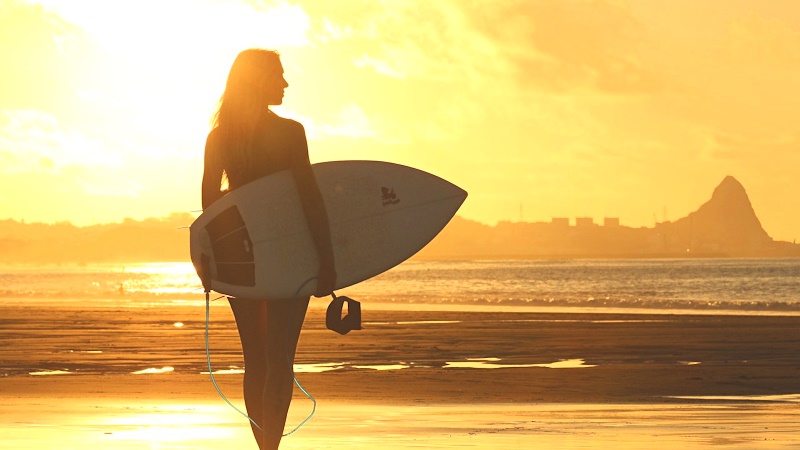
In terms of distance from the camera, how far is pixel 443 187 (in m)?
6.80

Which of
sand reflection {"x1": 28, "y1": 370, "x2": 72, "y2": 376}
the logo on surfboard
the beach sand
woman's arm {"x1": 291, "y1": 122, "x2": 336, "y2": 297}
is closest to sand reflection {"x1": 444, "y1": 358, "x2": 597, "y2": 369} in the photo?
the beach sand

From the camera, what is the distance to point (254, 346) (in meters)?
5.50

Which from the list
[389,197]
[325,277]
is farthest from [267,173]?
[389,197]

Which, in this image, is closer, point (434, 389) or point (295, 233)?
point (295, 233)

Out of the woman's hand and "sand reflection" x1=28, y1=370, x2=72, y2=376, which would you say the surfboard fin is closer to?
the woman's hand

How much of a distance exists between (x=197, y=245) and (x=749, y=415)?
4.89 meters

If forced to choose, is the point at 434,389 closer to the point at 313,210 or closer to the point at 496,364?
the point at 496,364

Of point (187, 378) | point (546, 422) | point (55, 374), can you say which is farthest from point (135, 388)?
point (546, 422)

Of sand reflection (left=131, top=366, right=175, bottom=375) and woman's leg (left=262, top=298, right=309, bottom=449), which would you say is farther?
sand reflection (left=131, top=366, right=175, bottom=375)

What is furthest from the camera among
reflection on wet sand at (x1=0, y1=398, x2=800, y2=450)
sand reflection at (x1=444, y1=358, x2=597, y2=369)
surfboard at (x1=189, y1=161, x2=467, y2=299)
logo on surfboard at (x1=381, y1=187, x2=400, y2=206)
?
sand reflection at (x1=444, y1=358, x2=597, y2=369)

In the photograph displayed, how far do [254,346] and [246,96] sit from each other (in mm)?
1131

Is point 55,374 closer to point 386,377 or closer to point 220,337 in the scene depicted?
point 386,377

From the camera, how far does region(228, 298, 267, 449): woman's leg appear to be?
548 cm

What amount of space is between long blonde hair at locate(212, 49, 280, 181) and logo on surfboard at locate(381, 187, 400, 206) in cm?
105
